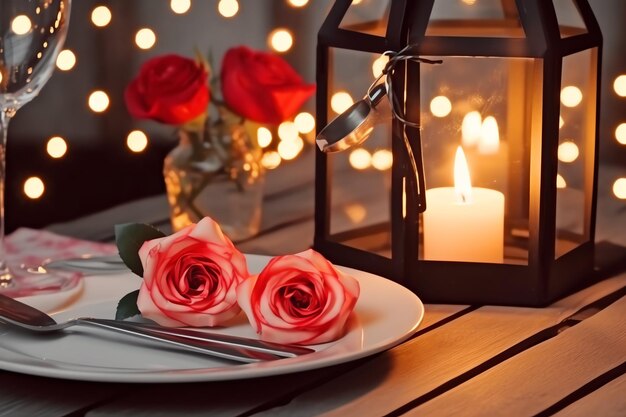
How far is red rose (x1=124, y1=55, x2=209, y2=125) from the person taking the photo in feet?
3.45

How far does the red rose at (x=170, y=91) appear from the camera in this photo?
105cm

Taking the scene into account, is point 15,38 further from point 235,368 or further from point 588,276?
point 588,276

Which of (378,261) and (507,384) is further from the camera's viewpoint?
(378,261)

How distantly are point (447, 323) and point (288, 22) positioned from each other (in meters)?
0.53

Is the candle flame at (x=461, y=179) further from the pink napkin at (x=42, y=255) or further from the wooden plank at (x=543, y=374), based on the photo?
the pink napkin at (x=42, y=255)

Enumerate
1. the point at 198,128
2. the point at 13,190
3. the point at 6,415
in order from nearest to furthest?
the point at 6,415, the point at 198,128, the point at 13,190

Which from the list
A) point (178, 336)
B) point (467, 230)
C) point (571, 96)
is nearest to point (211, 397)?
point (178, 336)

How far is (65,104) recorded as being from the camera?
1.23m

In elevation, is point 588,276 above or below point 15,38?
below

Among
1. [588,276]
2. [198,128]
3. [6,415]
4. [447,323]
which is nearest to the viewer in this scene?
[6,415]

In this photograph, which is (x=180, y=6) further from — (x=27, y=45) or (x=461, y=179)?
(x=461, y=179)

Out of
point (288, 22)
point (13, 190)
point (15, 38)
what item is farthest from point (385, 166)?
point (13, 190)

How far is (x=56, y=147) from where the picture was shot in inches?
48.1

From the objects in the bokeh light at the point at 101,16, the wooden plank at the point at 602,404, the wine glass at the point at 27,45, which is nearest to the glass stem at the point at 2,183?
the wine glass at the point at 27,45
